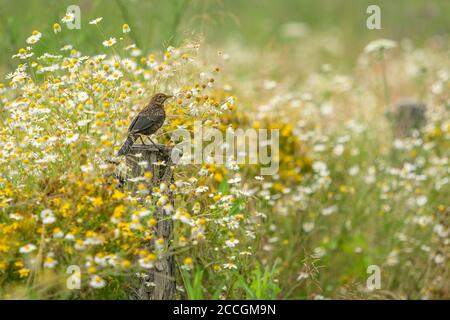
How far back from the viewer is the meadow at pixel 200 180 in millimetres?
3496

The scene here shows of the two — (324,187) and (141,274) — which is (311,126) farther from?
(141,274)


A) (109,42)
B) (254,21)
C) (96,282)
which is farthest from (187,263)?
(254,21)

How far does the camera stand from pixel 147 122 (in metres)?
4.02

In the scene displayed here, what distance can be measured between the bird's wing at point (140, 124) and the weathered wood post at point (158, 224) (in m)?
0.10

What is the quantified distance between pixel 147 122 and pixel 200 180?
1.66ft

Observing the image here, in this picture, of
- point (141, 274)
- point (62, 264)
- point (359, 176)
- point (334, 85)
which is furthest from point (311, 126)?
point (62, 264)

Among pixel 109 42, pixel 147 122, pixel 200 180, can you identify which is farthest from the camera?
pixel 109 42

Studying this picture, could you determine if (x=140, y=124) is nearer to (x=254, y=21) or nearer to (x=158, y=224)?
(x=158, y=224)

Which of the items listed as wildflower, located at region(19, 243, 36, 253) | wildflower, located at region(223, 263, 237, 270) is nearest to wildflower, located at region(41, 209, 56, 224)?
wildflower, located at region(19, 243, 36, 253)

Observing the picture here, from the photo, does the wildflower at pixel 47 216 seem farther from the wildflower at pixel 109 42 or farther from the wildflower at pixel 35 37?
the wildflower at pixel 35 37

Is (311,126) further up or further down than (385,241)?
further up
